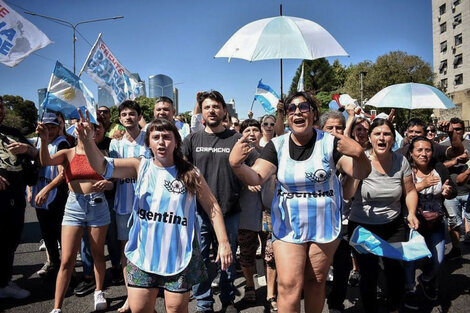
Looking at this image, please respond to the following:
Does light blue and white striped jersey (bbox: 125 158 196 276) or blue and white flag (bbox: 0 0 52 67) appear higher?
blue and white flag (bbox: 0 0 52 67)

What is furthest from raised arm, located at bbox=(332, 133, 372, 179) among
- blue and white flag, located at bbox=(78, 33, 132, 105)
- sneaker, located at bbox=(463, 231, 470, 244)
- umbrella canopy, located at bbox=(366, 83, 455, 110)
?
sneaker, located at bbox=(463, 231, 470, 244)

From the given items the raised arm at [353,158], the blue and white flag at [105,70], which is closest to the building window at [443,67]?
the blue and white flag at [105,70]

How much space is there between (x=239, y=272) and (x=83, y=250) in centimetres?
224

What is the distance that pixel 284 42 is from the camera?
141 inches

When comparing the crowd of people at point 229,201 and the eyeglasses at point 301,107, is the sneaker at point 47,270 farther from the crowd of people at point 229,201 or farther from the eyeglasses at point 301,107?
the eyeglasses at point 301,107

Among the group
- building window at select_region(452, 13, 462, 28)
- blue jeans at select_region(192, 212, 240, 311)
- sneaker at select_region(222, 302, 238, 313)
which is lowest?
sneaker at select_region(222, 302, 238, 313)

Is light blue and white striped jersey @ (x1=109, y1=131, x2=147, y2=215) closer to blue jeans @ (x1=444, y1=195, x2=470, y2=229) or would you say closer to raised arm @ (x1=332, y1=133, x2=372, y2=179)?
raised arm @ (x1=332, y1=133, x2=372, y2=179)

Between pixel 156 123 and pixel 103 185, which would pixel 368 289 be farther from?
pixel 103 185

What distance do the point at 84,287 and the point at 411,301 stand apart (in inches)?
154

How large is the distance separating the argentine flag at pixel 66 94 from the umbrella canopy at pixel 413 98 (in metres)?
3.95

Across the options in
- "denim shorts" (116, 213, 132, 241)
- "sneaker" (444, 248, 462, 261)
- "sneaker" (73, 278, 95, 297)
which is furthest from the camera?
"sneaker" (444, 248, 462, 261)

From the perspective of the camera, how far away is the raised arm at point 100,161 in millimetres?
2424

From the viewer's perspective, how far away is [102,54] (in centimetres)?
641

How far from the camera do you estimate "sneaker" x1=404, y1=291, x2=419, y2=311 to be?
3705 millimetres
